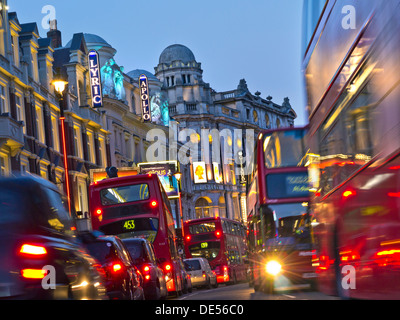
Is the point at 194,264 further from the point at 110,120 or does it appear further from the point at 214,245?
the point at 110,120

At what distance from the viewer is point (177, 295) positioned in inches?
1137

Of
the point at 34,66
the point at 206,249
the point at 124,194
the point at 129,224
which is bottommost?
the point at 206,249

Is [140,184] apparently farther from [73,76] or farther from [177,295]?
[73,76]

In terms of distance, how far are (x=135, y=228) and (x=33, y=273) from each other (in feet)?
64.2

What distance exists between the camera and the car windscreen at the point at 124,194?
2862 centimetres

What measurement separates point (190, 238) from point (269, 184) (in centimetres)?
2954

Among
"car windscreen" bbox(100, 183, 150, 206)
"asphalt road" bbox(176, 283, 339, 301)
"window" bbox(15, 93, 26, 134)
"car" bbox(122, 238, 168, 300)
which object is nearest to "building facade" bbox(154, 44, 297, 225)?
"window" bbox(15, 93, 26, 134)

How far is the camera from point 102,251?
16797 millimetres

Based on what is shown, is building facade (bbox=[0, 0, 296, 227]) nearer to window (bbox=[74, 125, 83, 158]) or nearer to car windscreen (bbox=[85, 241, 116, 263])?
window (bbox=[74, 125, 83, 158])

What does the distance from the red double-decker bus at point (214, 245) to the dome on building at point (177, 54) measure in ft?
207

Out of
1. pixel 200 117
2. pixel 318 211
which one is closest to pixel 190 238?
pixel 318 211

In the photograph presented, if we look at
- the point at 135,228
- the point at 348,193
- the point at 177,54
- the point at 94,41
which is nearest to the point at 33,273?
the point at 348,193

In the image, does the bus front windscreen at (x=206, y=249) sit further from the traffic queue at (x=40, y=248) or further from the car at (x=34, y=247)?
the car at (x=34, y=247)

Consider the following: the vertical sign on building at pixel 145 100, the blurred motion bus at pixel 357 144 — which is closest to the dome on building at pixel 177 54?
the vertical sign on building at pixel 145 100
